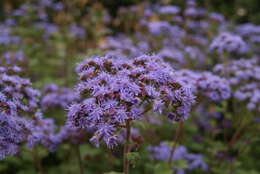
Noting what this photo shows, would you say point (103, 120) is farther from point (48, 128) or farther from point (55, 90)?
point (55, 90)

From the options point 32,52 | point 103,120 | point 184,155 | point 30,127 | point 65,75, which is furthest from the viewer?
point 32,52

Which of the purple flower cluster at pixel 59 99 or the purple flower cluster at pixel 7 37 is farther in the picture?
the purple flower cluster at pixel 7 37

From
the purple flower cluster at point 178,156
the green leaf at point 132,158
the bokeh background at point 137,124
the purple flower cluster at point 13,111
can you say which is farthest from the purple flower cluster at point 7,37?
the green leaf at point 132,158

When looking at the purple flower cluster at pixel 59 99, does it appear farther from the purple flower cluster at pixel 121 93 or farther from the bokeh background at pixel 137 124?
the purple flower cluster at pixel 121 93

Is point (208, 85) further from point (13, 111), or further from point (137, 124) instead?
point (13, 111)

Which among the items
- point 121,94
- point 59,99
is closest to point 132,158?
point 121,94

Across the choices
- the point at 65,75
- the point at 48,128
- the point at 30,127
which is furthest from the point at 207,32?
the point at 30,127

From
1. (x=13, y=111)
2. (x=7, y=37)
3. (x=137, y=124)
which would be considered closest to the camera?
(x=13, y=111)

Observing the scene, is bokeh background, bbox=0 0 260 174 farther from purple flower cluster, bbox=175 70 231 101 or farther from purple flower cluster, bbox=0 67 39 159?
purple flower cluster, bbox=0 67 39 159
